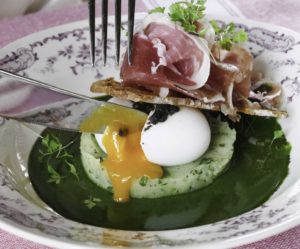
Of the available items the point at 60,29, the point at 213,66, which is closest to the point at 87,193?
the point at 213,66

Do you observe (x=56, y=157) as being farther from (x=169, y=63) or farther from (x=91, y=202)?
(x=169, y=63)

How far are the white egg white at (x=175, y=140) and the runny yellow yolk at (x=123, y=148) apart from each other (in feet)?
0.11

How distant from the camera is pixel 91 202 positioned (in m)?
1.93

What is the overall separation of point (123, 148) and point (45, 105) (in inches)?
12.6

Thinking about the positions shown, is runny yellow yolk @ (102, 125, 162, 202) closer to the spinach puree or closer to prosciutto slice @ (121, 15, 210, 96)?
the spinach puree

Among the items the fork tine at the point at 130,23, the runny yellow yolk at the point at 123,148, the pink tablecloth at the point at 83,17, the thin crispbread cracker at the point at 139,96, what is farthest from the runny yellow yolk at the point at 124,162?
the pink tablecloth at the point at 83,17

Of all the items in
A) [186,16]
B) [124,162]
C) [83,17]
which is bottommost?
[83,17]

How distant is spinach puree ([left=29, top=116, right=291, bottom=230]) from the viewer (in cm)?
182

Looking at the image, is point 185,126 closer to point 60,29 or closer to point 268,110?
point 268,110

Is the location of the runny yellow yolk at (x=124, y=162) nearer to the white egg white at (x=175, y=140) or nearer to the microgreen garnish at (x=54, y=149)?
the white egg white at (x=175, y=140)

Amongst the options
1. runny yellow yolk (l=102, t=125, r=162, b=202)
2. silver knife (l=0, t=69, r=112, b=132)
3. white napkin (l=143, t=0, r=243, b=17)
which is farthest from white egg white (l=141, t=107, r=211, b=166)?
white napkin (l=143, t=0, r=243, b=17)

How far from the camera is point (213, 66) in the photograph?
2.09 meters

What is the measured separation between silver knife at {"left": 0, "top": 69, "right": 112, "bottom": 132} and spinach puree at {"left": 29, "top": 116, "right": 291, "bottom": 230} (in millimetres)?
174

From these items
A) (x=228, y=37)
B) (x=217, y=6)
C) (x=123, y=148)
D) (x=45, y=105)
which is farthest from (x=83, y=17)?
(x=123, y=148)
